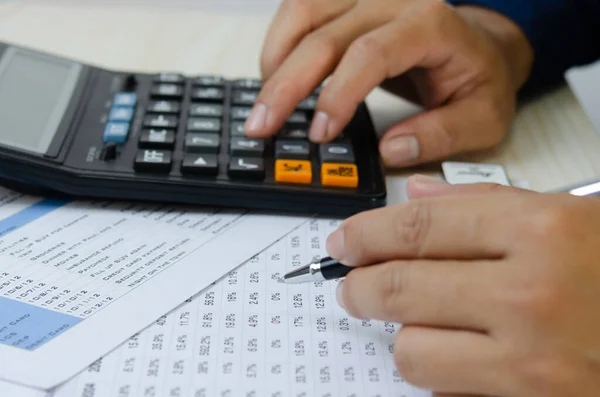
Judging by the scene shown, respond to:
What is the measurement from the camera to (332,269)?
1.25 ft

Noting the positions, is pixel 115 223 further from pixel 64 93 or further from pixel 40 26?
pixel 40 26

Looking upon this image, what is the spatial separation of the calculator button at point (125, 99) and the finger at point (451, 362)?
1.04 feet

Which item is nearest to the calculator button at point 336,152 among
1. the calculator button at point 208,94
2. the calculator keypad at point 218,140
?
the calculator keypad at point 218,140

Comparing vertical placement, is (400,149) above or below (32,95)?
below

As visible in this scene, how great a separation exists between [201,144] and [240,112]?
68mm

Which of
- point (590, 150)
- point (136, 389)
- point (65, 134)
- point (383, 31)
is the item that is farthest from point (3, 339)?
point (590, 150)

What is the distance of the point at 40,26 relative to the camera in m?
0.76

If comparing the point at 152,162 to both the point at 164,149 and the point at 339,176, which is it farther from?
the point at 339,176

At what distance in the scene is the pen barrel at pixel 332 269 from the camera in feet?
1.24

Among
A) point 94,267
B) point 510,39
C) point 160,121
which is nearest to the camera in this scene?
point 94,267

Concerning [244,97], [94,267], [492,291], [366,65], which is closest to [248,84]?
[244,97]

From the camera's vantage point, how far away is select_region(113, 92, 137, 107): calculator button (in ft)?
1.81

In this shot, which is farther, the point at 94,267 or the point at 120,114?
the point at 120,114

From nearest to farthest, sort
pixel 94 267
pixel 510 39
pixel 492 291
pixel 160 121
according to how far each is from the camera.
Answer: pixel 492 291 → pixel 94 267 → pixel 160 121 → pixel 510 39
